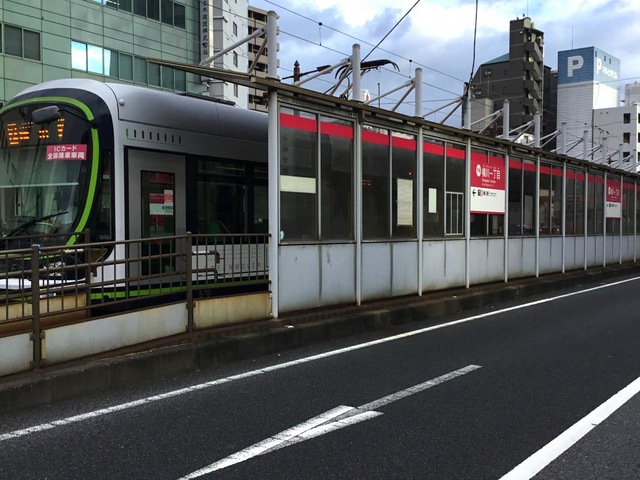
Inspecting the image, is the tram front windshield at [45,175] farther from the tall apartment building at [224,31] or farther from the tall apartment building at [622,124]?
the tall apartment building at [622,124]

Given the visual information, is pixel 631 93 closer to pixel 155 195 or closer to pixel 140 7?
pixel 140 7

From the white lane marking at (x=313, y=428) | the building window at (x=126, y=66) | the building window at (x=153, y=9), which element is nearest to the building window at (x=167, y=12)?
the building window at (x=153, y=9)

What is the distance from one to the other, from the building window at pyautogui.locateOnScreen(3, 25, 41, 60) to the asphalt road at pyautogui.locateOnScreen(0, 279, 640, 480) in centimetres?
2639

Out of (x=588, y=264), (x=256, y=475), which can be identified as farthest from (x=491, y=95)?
(x=256, y=475)

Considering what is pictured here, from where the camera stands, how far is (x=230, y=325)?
793 cm

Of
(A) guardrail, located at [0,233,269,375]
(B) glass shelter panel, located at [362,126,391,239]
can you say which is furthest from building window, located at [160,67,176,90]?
(A) guardrail, located at [0,233,269,375]

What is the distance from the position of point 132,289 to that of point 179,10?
107 ft

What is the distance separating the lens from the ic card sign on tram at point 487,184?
13211mm

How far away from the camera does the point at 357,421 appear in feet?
16.4

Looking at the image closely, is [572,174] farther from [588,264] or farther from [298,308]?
[298,308]

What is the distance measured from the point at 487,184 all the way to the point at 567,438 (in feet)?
31.9

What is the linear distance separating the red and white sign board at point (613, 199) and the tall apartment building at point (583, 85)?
7318 centimetres

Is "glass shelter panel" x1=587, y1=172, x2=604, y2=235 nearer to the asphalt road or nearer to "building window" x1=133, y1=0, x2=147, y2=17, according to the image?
the asphalt road

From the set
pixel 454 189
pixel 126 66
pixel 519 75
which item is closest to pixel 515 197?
pixel 454 189
